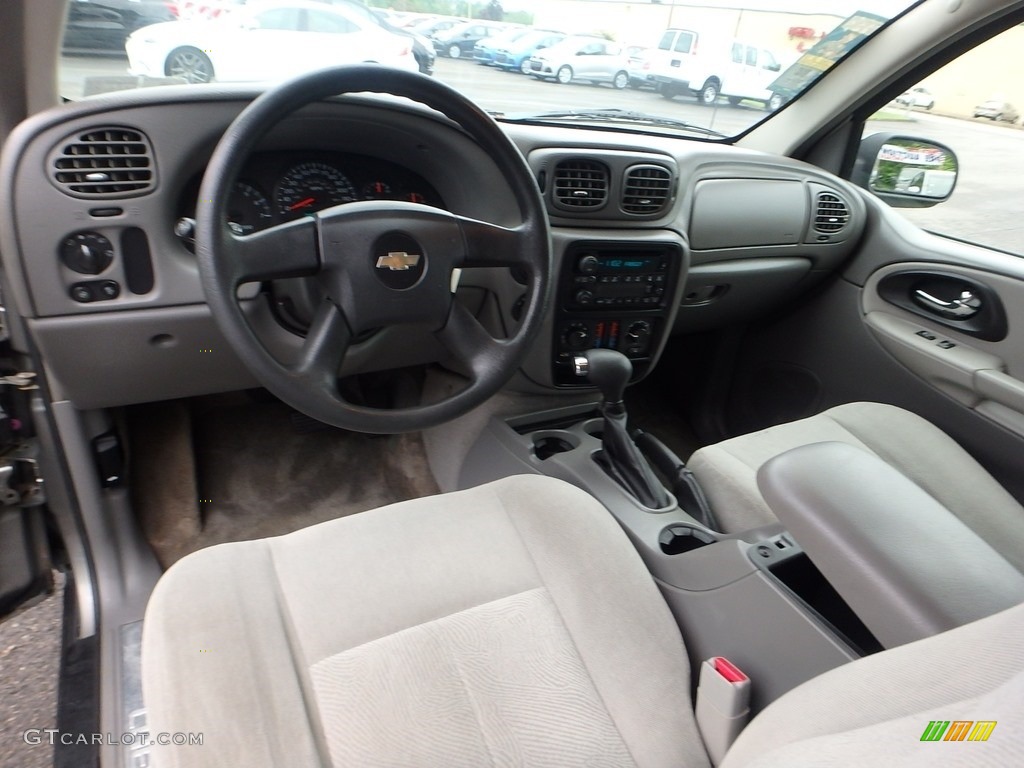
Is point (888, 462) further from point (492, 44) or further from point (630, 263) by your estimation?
point (492, 44)

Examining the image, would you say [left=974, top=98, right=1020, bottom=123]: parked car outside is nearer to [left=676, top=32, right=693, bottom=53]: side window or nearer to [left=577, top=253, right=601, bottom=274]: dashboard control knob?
[left=676, top=32, right=693, bottom=53]: side window

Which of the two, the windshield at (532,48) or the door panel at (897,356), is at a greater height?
the windshield at (532,48)

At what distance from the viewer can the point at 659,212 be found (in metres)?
1.72

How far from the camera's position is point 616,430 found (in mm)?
1470

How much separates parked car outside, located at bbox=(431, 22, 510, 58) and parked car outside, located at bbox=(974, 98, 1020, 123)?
1268 mm

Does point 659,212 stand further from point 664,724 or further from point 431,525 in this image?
point 664,724

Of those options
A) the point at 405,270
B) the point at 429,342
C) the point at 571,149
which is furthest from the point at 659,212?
the point at 405,270

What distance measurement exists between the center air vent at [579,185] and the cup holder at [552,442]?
0.53 m

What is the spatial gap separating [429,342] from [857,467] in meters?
0.93

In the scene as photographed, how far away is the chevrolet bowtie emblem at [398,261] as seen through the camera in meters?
1.05

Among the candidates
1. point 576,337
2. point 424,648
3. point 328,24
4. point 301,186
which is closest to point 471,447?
point 576,337

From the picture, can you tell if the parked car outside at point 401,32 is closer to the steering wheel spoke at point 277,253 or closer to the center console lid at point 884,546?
the steering wheel spoke at point 277,253

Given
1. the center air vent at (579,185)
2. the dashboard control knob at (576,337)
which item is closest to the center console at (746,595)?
the dashboard control knob at (576,337)

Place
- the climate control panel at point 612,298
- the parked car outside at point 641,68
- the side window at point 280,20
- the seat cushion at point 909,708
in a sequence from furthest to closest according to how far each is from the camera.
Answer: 1. the parked car outside at point 641,68
2. the climate control panel at point 612,298
3. the side window at point 280,20
4. the seat cushion at point 909,708
